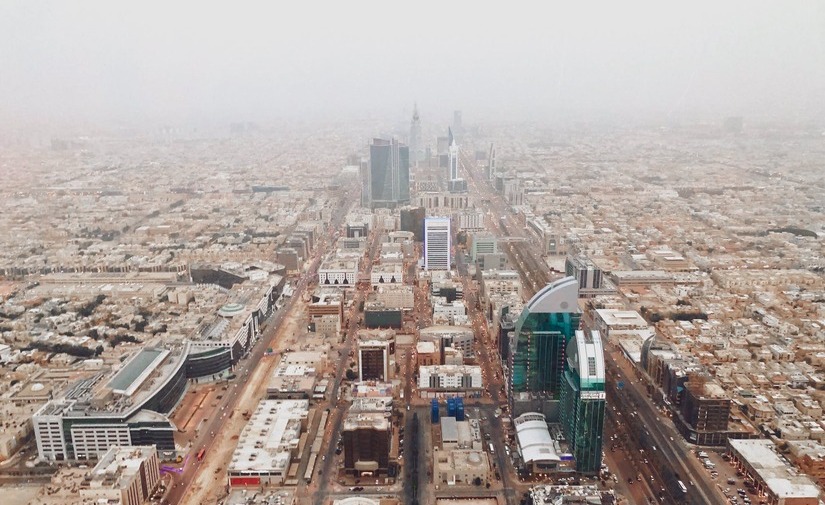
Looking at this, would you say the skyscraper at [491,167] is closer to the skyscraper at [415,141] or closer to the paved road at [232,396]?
the skyscraper at [415,141]

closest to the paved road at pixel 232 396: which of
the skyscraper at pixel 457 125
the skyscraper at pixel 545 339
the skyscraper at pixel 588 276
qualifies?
the skyscraper at pixel 545 339

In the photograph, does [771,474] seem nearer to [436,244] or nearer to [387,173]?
[436,244]

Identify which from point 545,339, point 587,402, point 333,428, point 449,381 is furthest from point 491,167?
point 587,402

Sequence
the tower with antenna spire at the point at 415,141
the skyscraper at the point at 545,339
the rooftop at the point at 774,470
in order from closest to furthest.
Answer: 1. the rooftop at the point at 774,470
2. the skyscraper at the point at 545,339
3. the tower with antenna spire at the point at 415,141

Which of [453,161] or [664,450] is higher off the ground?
[453,161]

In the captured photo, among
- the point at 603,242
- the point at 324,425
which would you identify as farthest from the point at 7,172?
the point at 603,242

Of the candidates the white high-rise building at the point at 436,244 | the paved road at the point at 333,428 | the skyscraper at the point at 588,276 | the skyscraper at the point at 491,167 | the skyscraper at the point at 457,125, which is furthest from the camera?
the skyscraper at the point at 457,125
